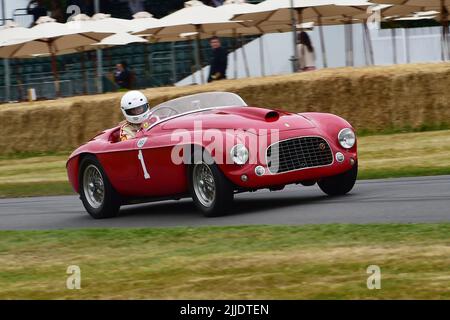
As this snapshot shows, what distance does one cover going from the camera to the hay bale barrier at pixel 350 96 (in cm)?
1945

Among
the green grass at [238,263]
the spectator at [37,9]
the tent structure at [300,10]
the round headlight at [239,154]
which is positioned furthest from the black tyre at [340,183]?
the spectator at [37,9]

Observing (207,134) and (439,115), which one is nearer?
(207,134)

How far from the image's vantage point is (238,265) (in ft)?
26.0

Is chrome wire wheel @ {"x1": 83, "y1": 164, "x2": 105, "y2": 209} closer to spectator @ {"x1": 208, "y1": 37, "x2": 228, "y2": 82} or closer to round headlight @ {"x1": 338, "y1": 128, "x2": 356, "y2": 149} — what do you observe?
round headlight @ {"x1": 338, "y1": 128, "x2": 356, "y2": 149}

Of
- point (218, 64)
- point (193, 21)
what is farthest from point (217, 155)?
point (193, 21)

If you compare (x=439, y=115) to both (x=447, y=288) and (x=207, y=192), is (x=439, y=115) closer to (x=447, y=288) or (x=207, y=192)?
(x=207, y=192)

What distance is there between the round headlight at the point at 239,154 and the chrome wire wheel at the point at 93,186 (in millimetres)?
2099

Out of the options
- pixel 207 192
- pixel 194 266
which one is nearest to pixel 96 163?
pixel 207 192

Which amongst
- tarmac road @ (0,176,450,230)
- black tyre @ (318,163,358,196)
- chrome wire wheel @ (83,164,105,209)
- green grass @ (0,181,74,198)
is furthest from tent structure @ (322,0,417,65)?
black tyre @ (318,163,358,196)

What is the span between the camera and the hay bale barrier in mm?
19455

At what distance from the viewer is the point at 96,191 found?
12219mm

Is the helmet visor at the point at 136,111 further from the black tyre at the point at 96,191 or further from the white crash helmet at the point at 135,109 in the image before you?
the black tyre at the point at 96,191

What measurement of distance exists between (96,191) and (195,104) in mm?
1440

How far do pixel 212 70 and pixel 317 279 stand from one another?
17.5 m
